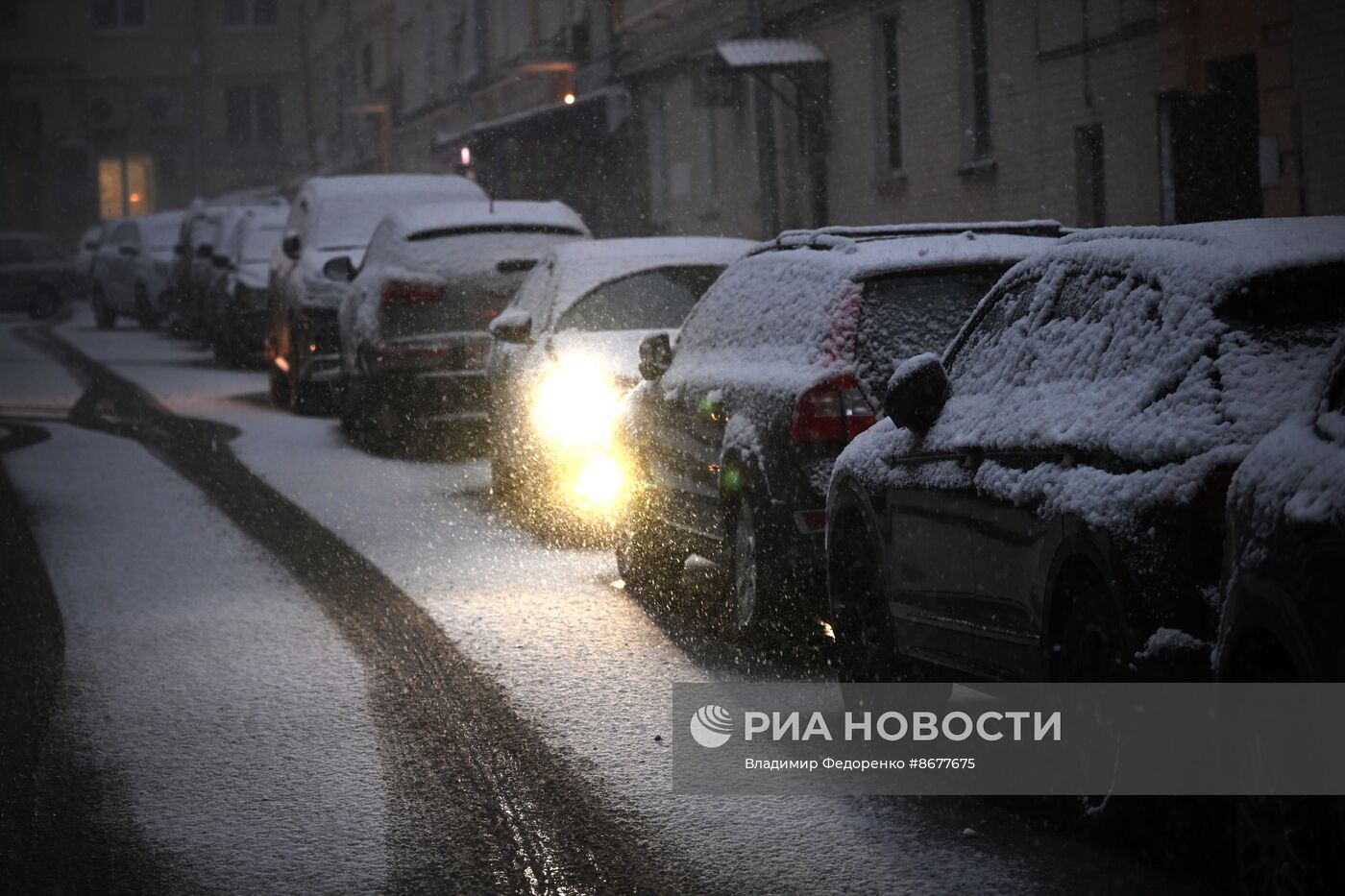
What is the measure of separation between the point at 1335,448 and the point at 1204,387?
78 cm

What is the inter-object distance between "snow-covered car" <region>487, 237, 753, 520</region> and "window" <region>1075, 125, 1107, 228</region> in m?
8.02

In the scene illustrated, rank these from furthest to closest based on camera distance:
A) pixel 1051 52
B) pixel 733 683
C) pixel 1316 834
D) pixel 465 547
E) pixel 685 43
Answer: pixel 685 43 < pixel 1051 52 < pixel 465 547 < pixel 733 683 < pixel 1316 834

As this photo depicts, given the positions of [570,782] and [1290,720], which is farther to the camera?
[570,782]

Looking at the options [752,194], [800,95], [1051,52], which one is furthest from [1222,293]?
[752,194]

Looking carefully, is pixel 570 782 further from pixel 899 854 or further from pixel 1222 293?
pixel 1222 293

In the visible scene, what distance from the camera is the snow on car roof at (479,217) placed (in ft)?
55.0

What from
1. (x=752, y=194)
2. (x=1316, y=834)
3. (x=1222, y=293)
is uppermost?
(x=752, y=194)

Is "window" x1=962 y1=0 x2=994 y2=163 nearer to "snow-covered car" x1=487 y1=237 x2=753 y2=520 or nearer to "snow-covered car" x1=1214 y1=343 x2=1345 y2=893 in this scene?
"snow-covered car" x1=487 y1=237 x2=753 y2=520

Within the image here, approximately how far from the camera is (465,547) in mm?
11500

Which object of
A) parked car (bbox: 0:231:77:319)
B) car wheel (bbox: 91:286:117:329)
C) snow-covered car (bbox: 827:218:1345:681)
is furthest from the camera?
parked car (bbox: 0:231:77:319)

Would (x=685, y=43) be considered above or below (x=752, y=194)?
above

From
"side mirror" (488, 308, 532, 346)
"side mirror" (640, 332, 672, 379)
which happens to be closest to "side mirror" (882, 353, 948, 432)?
"side mirror" (640, 332, 672, 379)

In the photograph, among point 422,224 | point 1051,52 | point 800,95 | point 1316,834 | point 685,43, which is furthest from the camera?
point 685,43

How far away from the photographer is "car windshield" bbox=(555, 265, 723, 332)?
42.0 feet
